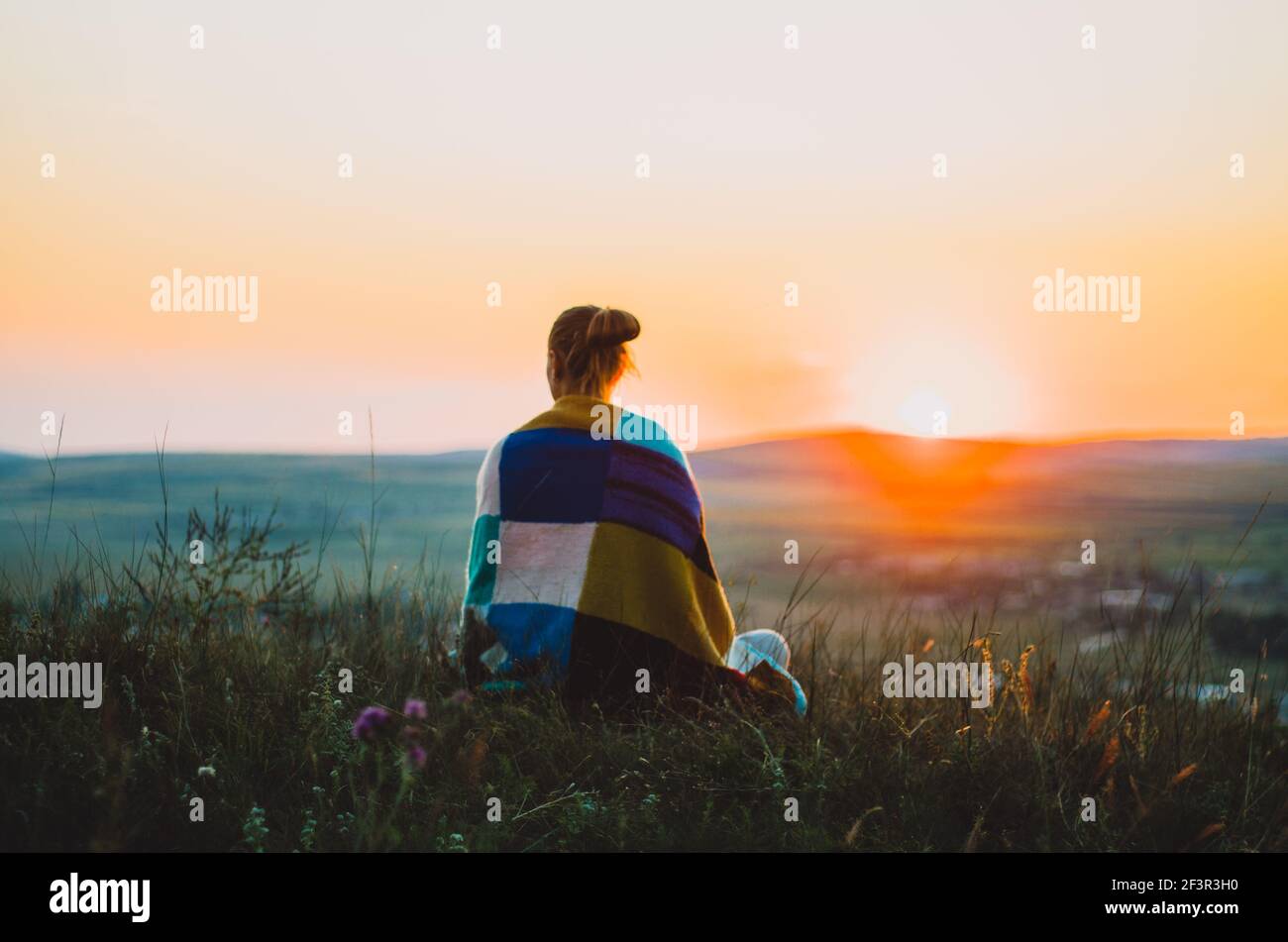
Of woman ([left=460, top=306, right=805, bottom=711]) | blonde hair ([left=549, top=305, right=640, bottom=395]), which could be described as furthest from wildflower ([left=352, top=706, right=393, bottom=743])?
blonde hair ([left=549, top=305, right=640, bottom=395])

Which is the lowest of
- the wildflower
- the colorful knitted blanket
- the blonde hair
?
the wildflower

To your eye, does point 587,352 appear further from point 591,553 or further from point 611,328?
point 591,553

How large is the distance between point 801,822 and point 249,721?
4.97 feet

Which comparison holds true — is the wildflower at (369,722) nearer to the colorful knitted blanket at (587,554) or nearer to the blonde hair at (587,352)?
the colorful knitted blanket at (587,554)

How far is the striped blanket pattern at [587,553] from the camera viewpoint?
3645 millimetres

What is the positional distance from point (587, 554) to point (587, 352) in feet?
2.31

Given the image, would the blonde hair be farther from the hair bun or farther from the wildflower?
the wildflower

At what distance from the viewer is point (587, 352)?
379 cm

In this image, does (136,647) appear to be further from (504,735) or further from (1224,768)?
(1224,768)

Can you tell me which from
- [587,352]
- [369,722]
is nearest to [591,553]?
[587,352]

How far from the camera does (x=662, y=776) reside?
287 cm

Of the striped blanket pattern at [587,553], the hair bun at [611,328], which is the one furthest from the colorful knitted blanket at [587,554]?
the hair bun at [611,328]

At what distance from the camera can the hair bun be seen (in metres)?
3.70
